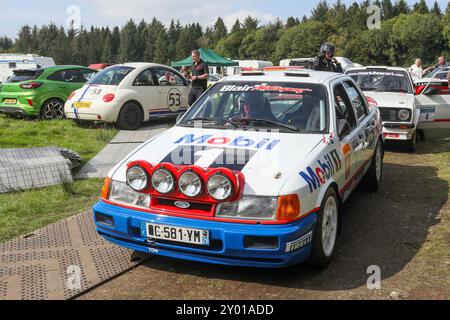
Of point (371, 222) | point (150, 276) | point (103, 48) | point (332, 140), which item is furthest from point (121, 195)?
point (103, 48)

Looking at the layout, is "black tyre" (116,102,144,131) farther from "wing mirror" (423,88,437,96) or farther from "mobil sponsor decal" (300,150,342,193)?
"mobil sponsor decal" (300,150,342,193)

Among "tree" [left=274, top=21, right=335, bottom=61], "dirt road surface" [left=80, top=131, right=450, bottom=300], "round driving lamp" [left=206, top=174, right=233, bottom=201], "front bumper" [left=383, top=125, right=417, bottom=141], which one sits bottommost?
"dirt road surface" [left=80, top=131, right=450, bottom=300]

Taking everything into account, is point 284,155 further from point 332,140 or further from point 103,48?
point 103,48

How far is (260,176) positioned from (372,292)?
118 centimetres

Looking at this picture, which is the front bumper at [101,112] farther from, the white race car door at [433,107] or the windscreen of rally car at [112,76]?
the white race car door at [433,107]

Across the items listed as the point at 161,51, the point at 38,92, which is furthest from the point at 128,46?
the point at 38,92

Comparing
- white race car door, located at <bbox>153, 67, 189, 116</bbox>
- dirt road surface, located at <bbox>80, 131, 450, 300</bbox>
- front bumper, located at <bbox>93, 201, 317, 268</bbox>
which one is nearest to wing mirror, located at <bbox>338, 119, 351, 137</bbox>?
dirt road surface, located at <bbox>80, 131, 450, 300</bbox>

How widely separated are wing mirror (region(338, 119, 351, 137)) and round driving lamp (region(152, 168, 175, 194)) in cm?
180

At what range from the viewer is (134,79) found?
11062mm

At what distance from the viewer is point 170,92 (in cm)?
1171

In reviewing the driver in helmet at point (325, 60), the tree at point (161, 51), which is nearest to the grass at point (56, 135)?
the driver in helmet at point (325, 60)

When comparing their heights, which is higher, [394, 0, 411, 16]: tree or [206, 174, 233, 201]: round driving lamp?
[394, 0, 411, 16]: tree

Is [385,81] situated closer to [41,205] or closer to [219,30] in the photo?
[41,205]

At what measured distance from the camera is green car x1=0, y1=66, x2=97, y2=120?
39.0ft
